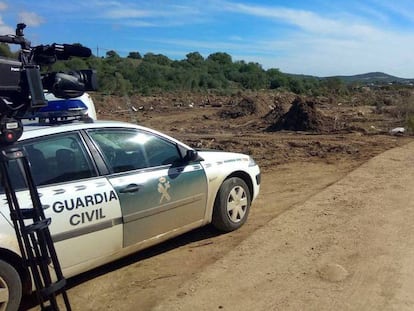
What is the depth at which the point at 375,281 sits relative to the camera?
4.54 m

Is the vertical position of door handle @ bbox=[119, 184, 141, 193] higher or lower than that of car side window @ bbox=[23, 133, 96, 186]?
lower

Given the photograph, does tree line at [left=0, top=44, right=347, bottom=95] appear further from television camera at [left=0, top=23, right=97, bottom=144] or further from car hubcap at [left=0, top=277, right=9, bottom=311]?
television camera at [left=0, top=23, right=97, bottom=144]

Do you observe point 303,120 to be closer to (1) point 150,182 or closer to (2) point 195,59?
(1) point 150,182

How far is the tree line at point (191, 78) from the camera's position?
165ft

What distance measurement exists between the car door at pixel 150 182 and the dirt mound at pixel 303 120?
13.1 m

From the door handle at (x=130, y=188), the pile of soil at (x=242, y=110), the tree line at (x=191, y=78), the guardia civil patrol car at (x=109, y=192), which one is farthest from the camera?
the tree line at (x=191, y=78)

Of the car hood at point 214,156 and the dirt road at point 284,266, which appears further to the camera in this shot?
the car hood at point 214,156

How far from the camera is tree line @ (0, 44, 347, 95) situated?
50175 mm

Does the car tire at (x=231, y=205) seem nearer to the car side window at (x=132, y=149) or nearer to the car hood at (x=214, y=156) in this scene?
the car hood at (x=214, y=156)

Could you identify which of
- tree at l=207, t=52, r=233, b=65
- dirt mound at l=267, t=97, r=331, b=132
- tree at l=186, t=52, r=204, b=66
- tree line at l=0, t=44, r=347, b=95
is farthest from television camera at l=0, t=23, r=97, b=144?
tree at l=207, t=52, r=233, b=65

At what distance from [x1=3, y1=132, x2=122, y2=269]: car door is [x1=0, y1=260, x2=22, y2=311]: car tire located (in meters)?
0.42

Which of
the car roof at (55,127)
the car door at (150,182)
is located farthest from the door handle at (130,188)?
the car roof at (55,127)

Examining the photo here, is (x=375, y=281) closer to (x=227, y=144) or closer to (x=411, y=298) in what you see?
(x=411, y=298)

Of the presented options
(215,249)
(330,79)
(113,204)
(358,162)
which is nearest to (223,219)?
(215,249)
